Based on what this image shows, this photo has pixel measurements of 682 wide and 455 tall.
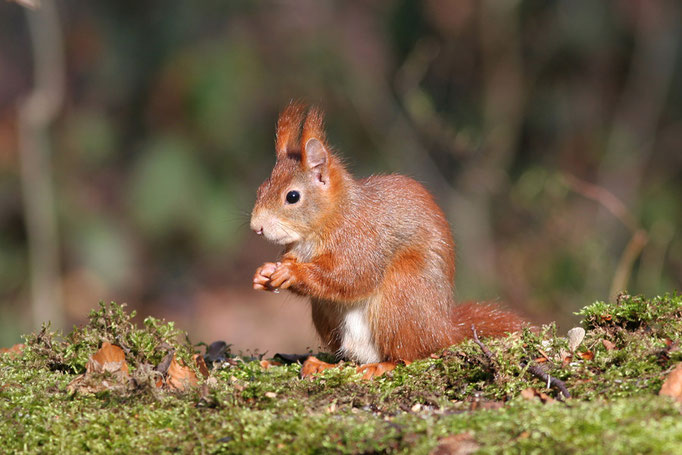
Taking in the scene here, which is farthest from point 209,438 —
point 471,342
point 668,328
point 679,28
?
point 679,28

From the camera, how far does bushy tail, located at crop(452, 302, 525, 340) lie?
2.83 metres

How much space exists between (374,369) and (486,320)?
51cm

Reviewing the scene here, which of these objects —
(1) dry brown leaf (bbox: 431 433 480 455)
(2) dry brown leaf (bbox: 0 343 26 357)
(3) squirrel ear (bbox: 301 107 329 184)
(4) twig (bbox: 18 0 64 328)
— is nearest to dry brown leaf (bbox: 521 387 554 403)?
(1) dry brown leaf (bbox: 431 433 480 455)

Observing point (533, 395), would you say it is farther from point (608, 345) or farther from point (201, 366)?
point (201, 366)

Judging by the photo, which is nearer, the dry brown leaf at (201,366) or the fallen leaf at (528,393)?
the fallen leaf at (528,393)

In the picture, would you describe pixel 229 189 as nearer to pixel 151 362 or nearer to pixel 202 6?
pixel 202 6

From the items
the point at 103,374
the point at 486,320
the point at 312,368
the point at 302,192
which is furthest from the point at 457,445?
the point at 302,192

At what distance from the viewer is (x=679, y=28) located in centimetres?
718

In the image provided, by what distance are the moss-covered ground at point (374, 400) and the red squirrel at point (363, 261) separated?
18 cm

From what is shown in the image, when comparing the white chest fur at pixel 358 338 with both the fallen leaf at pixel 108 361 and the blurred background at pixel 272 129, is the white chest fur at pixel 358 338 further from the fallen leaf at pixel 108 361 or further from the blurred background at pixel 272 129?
the blurred background at pixel 272 129

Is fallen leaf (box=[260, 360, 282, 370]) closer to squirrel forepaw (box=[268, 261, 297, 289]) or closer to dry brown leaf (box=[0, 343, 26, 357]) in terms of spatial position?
squirrel forepaw (box=[268, 261, 297, 289])

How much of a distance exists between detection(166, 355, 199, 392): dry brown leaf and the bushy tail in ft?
3.25

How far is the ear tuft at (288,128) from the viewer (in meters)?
3.16

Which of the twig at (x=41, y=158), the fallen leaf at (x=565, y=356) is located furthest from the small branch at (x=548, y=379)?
the twig at (x=41, y=158)
